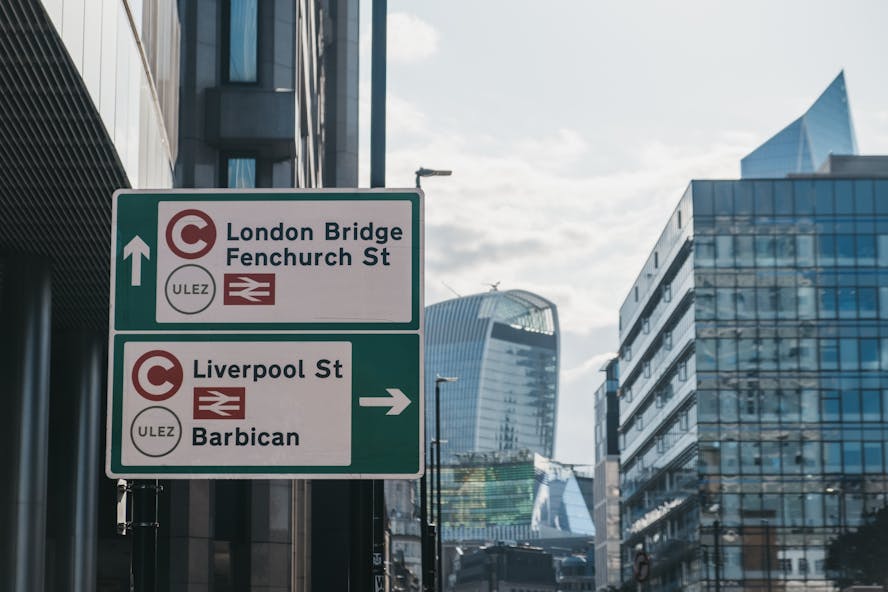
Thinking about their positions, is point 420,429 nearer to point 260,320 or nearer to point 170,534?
point 260,320

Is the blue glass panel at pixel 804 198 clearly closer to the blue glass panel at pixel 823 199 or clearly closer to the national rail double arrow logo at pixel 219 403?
the blue glass panel at pixel 823 199

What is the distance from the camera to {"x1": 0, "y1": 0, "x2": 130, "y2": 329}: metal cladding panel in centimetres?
1650

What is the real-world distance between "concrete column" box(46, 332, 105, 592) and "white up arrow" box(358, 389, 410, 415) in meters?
25.3

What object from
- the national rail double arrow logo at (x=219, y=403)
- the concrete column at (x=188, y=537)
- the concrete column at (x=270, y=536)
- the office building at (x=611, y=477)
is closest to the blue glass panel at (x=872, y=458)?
the concrete column at (x=270, y=536)

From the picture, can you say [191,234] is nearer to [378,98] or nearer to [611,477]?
[378,98]

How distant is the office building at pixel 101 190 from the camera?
19141mm

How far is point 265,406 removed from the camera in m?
8.80

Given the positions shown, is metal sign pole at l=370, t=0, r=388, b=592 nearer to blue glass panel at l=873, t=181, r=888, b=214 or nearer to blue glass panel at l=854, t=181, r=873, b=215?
blue glass panel at l=854, t=181, r=873, b=215

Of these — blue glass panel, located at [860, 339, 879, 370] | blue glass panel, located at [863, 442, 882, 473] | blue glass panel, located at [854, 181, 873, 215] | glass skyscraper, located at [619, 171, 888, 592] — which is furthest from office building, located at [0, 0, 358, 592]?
blue glass panel, located at [854, 181, 873, 215]

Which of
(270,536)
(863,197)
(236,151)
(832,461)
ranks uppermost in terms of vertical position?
(863,197)

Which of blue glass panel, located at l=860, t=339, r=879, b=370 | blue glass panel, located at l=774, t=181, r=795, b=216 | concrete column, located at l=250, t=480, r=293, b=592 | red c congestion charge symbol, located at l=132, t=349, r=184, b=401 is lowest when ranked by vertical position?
concrete column, located at l=250, t=480, r=293, b=592

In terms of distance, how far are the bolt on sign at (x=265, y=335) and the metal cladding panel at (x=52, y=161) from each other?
675 cm

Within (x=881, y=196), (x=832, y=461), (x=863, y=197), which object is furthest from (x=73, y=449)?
(x=881, y=196)

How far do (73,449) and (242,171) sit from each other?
8.44 metres
